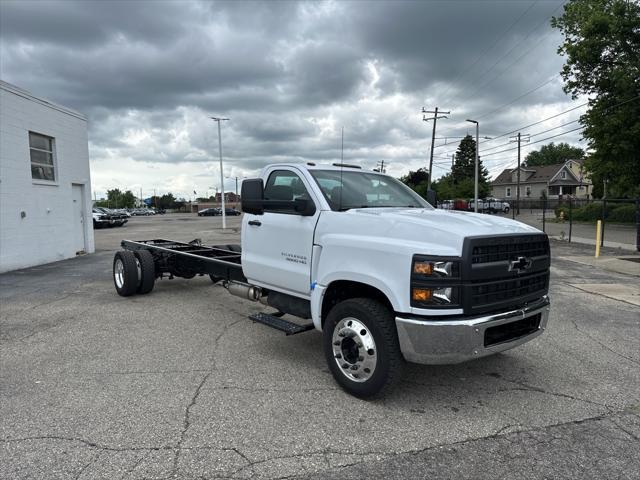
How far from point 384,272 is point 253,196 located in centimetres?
172

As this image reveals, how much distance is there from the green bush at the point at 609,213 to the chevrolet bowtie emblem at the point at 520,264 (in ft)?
118

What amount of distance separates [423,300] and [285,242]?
186cm

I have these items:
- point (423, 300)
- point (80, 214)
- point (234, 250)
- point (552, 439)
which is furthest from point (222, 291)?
point (80, 214)

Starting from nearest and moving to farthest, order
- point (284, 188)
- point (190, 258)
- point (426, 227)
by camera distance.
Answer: point (426, 227), point (284, 188), point (190, 258)

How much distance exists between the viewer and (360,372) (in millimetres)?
4020

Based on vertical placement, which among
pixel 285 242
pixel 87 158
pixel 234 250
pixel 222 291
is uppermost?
pixel 87 158

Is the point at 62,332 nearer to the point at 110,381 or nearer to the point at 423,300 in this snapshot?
the point at 110,381

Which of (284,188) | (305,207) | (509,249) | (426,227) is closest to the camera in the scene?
(426,227)

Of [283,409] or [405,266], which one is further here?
[283,409]

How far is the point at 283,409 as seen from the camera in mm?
3926

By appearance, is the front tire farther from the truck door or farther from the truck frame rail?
the truck frame rail

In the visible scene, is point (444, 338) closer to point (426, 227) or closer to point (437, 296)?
point (437, 296)

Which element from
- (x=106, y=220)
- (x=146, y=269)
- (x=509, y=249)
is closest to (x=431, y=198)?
(x=509, y=249)

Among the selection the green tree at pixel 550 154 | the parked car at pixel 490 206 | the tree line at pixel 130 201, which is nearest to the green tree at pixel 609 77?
the parked car at pixel 490 206
